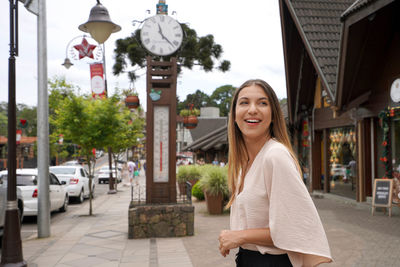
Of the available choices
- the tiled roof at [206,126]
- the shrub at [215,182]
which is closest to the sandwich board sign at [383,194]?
the shrub at [215,182]

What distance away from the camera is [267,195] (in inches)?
71.0

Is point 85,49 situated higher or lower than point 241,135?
higher

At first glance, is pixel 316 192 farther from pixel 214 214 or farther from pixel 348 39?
pixel 348 39

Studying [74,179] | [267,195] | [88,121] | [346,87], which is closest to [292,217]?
[267,195]

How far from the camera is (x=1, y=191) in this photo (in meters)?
9.12

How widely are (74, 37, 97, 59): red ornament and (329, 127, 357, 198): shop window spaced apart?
10.2 meters

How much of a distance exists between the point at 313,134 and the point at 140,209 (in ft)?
34.2

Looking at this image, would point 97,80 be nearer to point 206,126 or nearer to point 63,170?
point 63,170

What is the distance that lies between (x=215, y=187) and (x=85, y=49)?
344 inches

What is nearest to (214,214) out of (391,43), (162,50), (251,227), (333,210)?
(333,210)

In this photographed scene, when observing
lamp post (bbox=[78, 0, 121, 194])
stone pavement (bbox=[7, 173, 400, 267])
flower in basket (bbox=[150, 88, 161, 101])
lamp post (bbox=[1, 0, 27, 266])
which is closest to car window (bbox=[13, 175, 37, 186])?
stone pavement (bbox=[7, 173, 400, 267])

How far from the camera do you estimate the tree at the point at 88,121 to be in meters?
13.4

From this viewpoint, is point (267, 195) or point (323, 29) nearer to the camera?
point (267, 195)

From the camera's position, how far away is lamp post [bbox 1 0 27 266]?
660 centimetres
